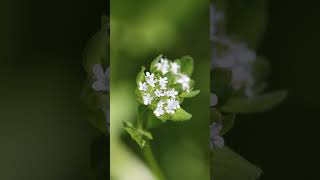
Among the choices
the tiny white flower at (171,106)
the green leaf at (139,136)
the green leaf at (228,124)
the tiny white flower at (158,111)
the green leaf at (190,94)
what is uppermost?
the green leaf at (190,94)

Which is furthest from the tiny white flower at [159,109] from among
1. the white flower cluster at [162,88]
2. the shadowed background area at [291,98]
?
the shadowed background area at [291,98]

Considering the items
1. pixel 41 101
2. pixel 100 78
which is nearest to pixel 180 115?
pixel 100 78

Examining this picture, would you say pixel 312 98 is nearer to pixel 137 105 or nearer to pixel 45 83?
pixel 137 105

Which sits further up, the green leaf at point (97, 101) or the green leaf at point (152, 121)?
the green leaf at point (97, 101)

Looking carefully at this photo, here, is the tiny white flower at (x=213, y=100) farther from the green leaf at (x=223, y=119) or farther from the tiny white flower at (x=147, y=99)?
the tiny white flower at (x=147, y=99)

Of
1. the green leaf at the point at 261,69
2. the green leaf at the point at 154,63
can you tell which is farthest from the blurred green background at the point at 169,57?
the green leaf at the point at 261,69

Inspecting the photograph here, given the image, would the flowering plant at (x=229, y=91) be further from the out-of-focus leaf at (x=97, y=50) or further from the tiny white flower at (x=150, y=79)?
the out-of-focus leaf at (x=97, y=50)
